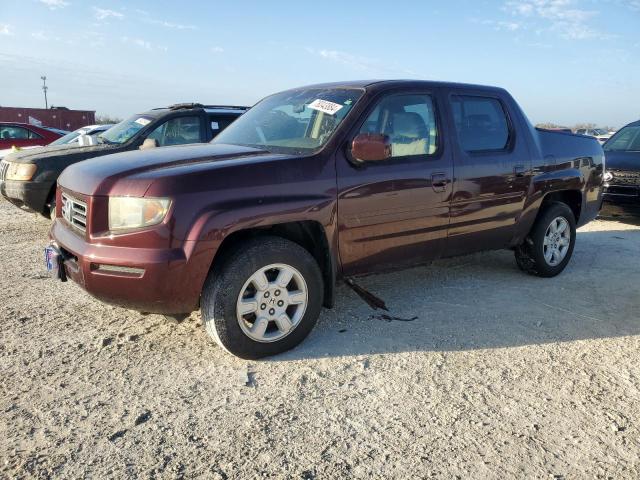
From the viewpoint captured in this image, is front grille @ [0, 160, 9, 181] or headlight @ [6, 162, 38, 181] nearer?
headlight @ [6, 162, 38, 181]

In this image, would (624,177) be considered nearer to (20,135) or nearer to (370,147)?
(370,147)

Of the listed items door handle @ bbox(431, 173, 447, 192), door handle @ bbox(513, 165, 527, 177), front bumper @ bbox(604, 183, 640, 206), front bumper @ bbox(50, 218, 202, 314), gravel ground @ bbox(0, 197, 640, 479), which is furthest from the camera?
front bumper @ bbox(604, 183, 640, 206)

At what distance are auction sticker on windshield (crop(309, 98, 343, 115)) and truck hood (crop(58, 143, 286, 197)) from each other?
0.58 m

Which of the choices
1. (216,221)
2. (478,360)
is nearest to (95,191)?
(216,221)

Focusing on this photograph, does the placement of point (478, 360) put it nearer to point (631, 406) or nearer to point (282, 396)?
point (631, 406)

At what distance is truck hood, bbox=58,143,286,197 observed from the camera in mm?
2951

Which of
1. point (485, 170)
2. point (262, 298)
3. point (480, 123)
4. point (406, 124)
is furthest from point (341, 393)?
point (480, 123)

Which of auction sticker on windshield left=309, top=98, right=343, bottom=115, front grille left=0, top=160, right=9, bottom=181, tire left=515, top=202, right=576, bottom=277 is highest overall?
auction sticker on windshield left=309, top=98, right=343, bottom=115

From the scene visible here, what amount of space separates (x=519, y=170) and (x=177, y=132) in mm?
4688

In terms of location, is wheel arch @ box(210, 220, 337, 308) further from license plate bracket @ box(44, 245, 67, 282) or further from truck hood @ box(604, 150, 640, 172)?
truck hood @ box(604, 150, 640, 172)

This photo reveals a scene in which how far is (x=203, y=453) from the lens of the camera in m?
2.38

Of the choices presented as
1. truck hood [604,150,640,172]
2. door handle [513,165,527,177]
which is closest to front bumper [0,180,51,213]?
door handle [513,165,527,177]

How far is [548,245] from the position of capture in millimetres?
5074

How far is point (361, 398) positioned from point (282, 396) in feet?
1.43
